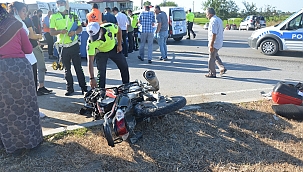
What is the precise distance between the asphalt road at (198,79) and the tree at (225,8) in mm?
43918

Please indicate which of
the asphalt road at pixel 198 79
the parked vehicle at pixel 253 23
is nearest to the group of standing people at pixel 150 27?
the asphalt road at pixel 198 79

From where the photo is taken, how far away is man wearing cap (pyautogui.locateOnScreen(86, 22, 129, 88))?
461cm

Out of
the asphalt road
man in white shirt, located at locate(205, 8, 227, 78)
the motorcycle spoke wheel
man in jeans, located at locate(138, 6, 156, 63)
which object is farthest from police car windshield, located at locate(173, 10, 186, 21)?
the motorcycle spoke wheel

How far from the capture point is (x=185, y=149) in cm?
357

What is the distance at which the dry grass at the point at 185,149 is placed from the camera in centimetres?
325

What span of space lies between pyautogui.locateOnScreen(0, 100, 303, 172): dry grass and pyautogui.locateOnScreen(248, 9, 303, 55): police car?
22.7ft

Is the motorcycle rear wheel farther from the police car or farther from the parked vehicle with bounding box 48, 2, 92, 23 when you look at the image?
the parked vehicle with bounding box 48, 2, 92, 23

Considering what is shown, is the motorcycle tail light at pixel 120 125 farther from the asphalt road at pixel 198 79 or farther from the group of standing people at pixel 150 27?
the group of standing people at pixel 150 27

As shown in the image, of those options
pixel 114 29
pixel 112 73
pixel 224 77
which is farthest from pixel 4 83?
pixel 224 77

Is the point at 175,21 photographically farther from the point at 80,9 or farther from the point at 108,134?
the point at 108,134

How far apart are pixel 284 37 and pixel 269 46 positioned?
0.63 m

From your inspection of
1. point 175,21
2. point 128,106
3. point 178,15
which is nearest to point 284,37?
point 175,21

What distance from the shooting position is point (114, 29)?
487cm

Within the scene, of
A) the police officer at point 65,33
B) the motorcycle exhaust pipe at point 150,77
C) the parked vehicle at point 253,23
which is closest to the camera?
the motorcycle exhaust pipe at point 150,77
